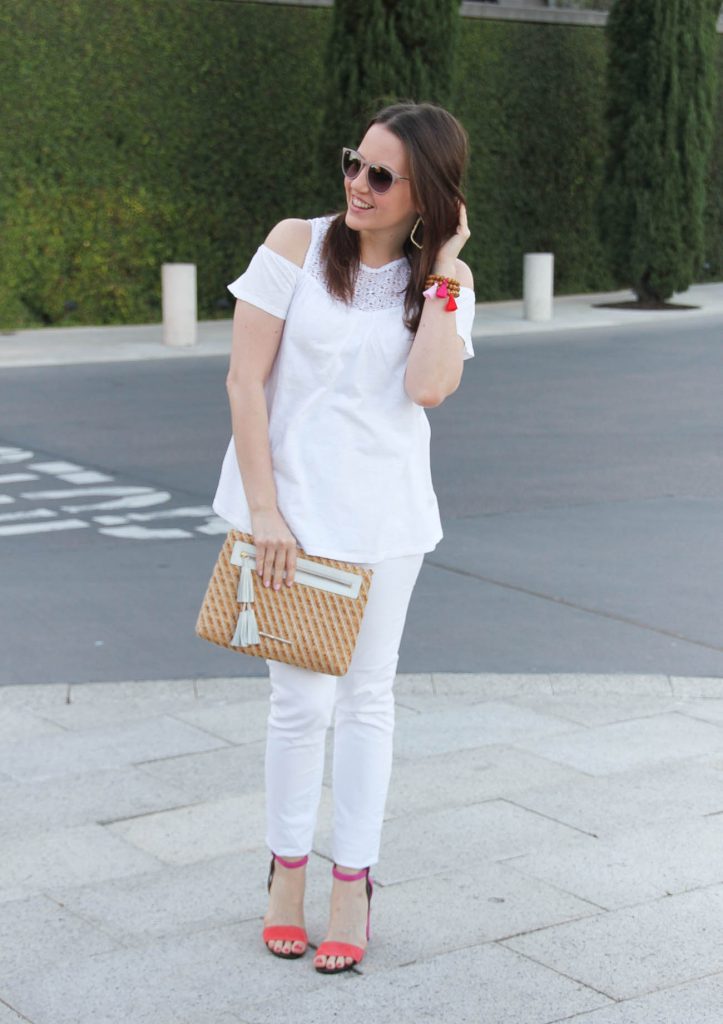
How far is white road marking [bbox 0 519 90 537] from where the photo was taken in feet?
26.6

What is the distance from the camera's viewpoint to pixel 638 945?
3.51 metres

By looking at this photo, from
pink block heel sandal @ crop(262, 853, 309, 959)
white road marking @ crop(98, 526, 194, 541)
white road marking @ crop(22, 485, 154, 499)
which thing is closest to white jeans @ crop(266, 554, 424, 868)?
pink block heel sandal @ crop(262, 853, 309, 959)

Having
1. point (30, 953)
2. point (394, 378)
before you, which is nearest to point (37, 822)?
point (30, 953)

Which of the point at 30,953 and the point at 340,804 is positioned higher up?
the point at 340,804

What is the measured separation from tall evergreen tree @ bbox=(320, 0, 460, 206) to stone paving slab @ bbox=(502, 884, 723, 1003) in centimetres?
1547

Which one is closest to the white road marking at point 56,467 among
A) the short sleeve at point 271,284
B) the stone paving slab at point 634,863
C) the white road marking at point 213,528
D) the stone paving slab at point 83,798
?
the white road marking at point 213,528

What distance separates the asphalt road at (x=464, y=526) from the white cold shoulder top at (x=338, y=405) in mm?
2346

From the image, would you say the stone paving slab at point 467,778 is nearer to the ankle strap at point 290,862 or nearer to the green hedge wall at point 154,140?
the ankle strap at point 290,862

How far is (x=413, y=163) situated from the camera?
3.26 metres

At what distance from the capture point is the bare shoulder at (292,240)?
Answer: 11.0ft

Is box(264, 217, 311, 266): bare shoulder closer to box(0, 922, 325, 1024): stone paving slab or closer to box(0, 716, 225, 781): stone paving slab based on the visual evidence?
box(0, 922, 325, 1024): stone paving slab

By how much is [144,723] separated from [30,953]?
168 cm

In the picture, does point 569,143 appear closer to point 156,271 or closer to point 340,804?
point 156,271

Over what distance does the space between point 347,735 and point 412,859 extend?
0.63 metres
